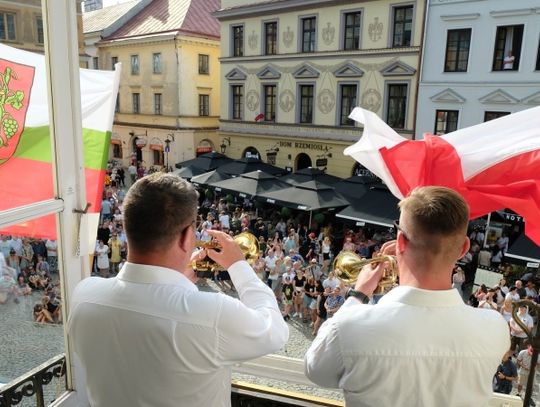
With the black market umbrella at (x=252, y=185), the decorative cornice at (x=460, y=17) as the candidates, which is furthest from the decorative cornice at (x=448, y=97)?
the black market umbrella at (x=252, y=185)

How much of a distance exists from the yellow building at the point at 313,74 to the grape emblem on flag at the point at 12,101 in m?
16.4

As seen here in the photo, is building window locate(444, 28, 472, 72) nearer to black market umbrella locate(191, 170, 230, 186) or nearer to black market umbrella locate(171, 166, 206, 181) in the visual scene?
black market umbrella locate(191, 170, 230, 186)

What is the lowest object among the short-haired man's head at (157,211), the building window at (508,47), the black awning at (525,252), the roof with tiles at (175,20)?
the black awning at (525,252)

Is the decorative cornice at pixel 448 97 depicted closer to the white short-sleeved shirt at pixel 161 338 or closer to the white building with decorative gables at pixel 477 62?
the white building with decorative gables at pixel 477 62

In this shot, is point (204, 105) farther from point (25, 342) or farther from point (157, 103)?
point (25, 342)

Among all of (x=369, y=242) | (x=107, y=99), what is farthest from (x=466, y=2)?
(x=107, y=99)

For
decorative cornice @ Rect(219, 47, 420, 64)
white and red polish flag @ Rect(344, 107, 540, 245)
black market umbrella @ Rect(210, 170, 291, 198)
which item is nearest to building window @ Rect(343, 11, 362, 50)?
decorative cornice @ Rect(219, 47, 420, 64)

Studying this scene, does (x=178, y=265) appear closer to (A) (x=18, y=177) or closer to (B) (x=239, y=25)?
(A) (x=18, y=177)

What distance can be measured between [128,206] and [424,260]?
1029mm

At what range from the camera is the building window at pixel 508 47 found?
14664 mm

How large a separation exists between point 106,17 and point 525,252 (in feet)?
98.9

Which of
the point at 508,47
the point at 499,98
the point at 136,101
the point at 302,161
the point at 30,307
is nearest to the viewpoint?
the point at 30,307

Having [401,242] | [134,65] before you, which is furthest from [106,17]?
[401,242]

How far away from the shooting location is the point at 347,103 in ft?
62.5
